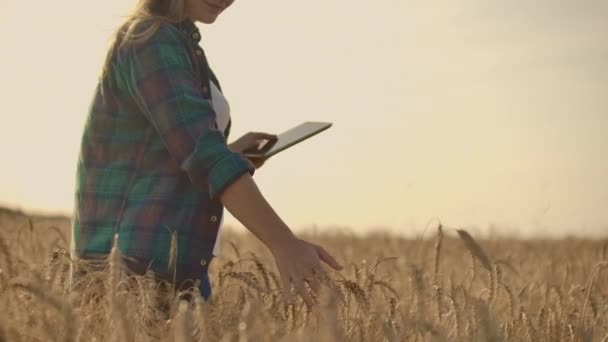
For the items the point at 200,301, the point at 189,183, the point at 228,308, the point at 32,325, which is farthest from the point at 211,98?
the point at 200,301

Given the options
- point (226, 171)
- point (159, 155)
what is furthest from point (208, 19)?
point (226, 171)

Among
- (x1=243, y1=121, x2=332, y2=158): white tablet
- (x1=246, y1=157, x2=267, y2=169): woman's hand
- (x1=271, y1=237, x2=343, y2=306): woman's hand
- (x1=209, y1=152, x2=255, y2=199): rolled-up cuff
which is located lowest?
(x1=271, y1=237, x2=343, y2=306): woman's hand

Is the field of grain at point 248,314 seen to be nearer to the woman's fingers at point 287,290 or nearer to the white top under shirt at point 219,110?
the woman's fingers at point 287,290

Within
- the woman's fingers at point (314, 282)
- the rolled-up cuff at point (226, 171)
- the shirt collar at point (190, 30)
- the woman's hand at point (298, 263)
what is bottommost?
the woman's fingers at point (314, 282)

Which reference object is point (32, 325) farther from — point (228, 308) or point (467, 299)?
point (467, 299)

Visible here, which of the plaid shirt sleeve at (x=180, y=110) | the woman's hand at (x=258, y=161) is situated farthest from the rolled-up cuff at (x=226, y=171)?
the woman's hand at (x=258, y=161)

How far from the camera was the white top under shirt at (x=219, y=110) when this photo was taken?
9.36 ft

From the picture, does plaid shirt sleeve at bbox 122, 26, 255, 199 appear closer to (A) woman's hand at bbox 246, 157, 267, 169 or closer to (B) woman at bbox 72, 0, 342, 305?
(B) woman at bbox 72, 0, 342, 305

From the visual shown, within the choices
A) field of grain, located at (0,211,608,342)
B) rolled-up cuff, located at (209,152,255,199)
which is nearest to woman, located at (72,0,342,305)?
rolled-up cuff, located at (209,152,255,199)

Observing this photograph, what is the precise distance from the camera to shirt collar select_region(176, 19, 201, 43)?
276 centimetres

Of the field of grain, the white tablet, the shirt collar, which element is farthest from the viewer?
the white tablet

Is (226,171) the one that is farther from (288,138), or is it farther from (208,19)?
(288,138)

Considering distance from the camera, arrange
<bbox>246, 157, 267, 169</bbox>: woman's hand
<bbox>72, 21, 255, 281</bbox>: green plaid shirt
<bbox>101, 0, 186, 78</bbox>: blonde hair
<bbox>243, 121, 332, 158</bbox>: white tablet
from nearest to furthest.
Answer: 1. <bbox>72, 21, 255, 281</bbox>: green plaid shirt
2. <bbox>101, 0, 186, 78</bbox>: blonde hair
3. <bbox>243, 121, 332, 158</bbox>: white tablet
4. <bbox>246, 157, 267, 169</bbox>: woman's hand

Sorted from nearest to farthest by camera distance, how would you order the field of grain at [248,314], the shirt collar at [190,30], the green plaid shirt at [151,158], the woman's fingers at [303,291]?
the field of grain at [248,314]
the woman's fingers at [303,291]
the green plaid shirt at [151,158]
the shirt collar at [190,30]
